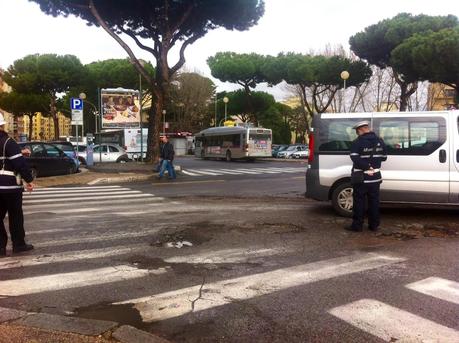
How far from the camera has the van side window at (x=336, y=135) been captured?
8805 millimetres

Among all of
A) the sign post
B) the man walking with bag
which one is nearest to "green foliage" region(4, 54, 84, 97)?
the sign post

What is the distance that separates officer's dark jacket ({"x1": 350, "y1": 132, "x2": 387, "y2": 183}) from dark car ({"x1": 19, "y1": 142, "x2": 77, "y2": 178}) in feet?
42.8

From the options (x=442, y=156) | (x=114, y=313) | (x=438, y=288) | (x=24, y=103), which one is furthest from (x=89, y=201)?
(x=24, y=103)

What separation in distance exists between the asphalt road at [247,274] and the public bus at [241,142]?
2808 cm

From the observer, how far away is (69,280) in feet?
17.3

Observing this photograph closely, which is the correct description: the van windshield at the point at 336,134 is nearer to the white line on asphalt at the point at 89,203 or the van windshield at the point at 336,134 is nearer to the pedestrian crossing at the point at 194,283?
the pedestrian crossing at the point at 194,283

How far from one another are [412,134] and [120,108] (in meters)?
27.5

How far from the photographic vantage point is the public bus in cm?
3769

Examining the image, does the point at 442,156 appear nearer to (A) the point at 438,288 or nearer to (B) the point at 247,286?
(A) the point at 438,288

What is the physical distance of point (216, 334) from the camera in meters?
3.89

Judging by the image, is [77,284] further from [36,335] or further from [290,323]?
[290,323]

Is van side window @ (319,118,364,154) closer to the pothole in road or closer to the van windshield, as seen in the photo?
the van windshield

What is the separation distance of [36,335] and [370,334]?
249 centimetres

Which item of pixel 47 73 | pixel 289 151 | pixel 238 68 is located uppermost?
pixel 238 68
